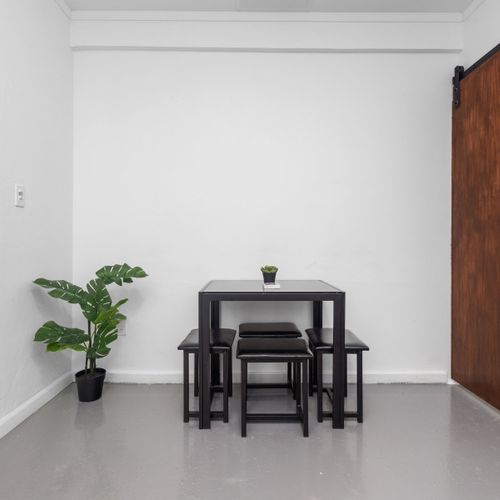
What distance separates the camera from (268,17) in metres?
2.81

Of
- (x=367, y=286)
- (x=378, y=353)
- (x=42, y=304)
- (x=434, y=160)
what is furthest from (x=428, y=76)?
(x=42, y=304)

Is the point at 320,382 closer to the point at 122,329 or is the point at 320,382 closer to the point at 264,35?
the point at 122,329

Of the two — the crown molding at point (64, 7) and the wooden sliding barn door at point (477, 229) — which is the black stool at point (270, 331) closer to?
the wooden sliding barn door at point (477, 229)

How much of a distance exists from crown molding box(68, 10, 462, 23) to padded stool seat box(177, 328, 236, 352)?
2.41 meters

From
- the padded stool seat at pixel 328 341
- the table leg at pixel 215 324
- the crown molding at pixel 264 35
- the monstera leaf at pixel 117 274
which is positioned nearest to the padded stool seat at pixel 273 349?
the padded stool seat at pixel 328 341

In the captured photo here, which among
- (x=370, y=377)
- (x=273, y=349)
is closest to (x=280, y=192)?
(x=273, y=349)

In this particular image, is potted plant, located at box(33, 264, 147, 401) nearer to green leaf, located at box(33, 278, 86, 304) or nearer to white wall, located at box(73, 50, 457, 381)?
green leaf, located at box(33, 278, 86, 304)

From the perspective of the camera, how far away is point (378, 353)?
2914mm

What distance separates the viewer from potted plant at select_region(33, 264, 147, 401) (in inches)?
90.2

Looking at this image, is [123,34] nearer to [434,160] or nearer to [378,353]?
[434,160]

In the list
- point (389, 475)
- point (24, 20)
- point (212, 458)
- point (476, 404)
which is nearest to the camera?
point (389, 475)

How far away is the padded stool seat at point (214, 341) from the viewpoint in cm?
220

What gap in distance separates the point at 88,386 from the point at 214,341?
3.28 feet

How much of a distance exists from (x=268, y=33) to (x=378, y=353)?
271cm
